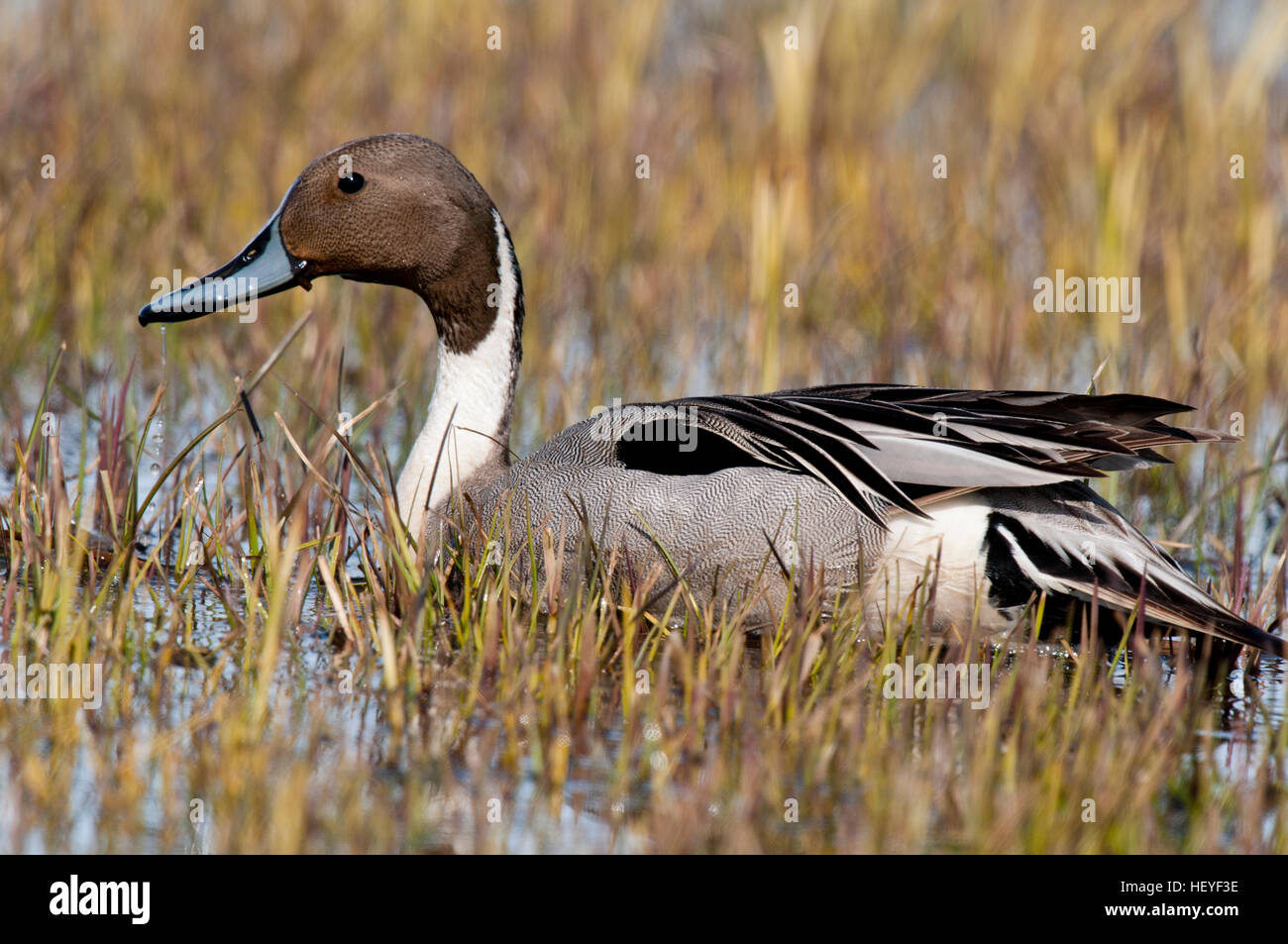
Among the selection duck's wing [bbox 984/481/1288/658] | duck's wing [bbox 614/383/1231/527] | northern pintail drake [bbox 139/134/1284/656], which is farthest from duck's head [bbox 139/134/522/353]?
duck's wing [bbox 984/481/1288/658]

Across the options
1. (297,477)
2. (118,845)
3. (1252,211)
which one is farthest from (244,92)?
(118,845)

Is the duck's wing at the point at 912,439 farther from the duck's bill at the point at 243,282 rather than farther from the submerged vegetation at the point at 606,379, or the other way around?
the duck's bill at the point at 243,282

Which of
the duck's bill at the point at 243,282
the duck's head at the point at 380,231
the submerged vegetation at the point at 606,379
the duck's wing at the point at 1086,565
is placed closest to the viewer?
the submerged vegetation at the point at 606,379

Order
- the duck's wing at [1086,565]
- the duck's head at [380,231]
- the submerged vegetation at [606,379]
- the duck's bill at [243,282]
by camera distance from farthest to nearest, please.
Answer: the duck's head at [380,231]
the duck's bill at [243,282]
the duck's wing at [1086,565]
the submerged vegetation at [606,379]

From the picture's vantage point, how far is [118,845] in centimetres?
270

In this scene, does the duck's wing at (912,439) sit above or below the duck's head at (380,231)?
below

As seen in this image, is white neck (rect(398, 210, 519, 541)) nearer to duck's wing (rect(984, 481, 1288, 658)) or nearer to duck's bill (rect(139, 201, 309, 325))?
duck's bill (rect(139, 201, 309, 325))

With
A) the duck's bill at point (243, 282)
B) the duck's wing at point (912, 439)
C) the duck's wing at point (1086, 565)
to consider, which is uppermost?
the duck's bill at point (243, 282)

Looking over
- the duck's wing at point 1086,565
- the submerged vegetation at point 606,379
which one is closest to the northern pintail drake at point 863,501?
the duck's wing at point 1086,565

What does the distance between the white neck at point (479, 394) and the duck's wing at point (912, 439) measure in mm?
598

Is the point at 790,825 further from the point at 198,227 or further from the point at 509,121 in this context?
the point at 509,121

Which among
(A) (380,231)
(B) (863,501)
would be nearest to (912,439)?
(B) (863,501)

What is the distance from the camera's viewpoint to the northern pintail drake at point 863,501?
380 cm
